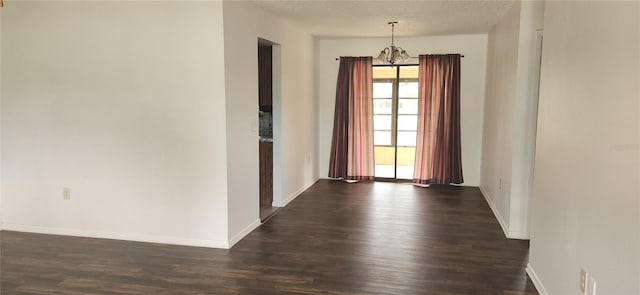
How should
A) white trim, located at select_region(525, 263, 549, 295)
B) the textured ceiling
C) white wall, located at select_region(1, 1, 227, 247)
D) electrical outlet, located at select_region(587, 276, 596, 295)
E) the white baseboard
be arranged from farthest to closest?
the textured ceiling < the white baseboard < white wall, located at select_region(1, 1, 227, 247) < white trim, located at select_region(525, 263, 549, 295) < electrical outlet, located at select_region(587, 276, 596, 295)

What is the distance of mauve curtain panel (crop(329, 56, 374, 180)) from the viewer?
6703 millimetres

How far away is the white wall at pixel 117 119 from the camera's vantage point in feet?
12.0

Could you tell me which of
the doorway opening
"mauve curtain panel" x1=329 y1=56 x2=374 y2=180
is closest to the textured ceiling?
the doorway opening

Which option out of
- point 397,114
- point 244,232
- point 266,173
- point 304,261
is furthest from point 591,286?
point 397,114

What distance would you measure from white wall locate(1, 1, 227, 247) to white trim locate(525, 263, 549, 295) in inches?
96.6

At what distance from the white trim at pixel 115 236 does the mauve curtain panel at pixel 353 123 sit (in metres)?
3.40

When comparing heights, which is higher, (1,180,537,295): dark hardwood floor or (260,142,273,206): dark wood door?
(260,142,273,206): dark wood door

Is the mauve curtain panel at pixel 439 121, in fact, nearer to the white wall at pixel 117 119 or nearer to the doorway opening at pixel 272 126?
the doorway opening at pixel 272 126

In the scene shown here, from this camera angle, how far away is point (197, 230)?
3803 mm

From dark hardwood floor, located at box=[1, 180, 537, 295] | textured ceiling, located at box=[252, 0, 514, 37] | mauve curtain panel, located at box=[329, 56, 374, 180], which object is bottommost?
dark hardwood floor, located at box=[1, 180, 537, 295]

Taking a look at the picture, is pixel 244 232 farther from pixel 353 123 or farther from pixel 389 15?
pixel 353 123

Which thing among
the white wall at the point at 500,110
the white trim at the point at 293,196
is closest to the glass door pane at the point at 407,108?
the white wall at the point at 500,110

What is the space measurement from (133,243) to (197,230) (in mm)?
607

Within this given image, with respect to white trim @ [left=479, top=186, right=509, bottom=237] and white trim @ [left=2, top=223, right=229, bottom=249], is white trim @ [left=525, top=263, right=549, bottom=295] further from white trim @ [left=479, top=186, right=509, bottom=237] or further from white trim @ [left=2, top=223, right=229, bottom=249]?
white trim @ [left=2, top=223, right=229, bottom=249]
